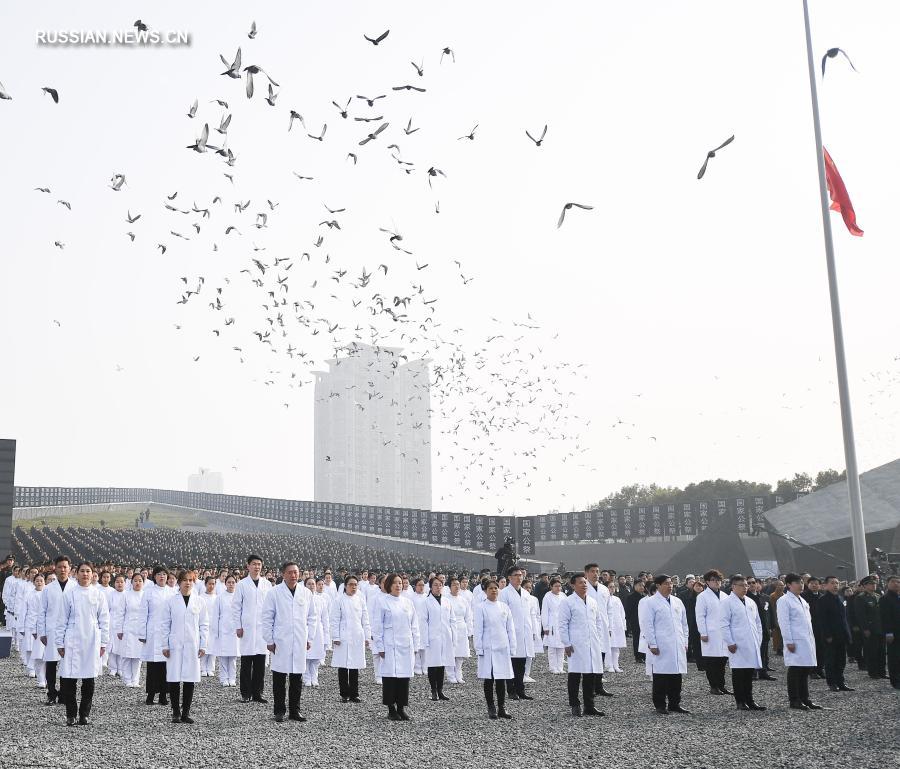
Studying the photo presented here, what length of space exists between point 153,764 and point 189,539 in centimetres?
4028

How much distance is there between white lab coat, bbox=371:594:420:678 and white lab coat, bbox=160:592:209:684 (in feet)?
7.30

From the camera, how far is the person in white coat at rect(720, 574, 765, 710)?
469 inches

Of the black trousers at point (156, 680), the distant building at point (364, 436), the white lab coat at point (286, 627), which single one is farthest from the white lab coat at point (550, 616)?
the distant building at point (364, 436)

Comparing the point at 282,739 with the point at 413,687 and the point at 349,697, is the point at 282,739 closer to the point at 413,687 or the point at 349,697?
the point at 349,697

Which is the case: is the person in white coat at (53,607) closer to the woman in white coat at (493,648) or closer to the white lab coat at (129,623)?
the white lab coat at (129,623)

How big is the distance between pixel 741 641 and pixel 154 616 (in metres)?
7.76

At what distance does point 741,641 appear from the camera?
39.5ft

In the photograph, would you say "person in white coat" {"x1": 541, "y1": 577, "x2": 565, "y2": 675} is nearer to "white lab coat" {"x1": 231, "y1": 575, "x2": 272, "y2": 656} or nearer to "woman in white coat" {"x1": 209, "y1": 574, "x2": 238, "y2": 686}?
"white lab coat" {"x1": 231, "y1": 575, "x2": 272, "y2": 656}

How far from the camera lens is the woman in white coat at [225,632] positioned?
1527 cm

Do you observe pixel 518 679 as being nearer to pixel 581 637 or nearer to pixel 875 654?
pixel 581 637

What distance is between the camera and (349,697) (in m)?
13.6

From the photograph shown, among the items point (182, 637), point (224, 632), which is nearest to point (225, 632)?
point (224, 632)

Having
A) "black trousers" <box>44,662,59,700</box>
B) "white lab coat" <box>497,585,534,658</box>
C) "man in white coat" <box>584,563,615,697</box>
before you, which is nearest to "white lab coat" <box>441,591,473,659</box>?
"white lab coat" <box>497,585,534,658</box>

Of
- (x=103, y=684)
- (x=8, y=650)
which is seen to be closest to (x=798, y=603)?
(x=103, y=684)
